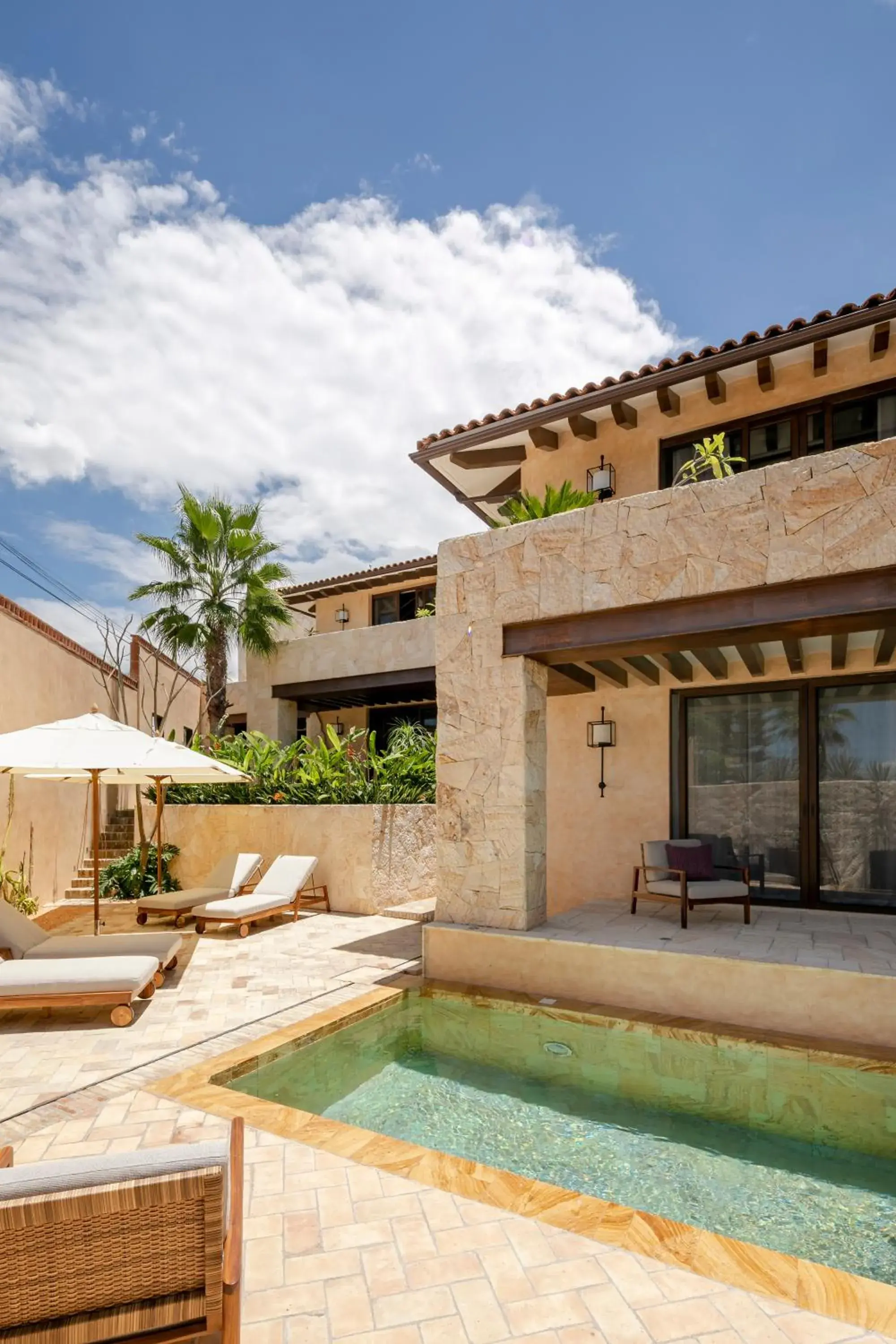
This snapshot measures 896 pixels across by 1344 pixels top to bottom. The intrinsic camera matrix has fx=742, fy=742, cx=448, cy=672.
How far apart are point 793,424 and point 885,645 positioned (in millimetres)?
3441

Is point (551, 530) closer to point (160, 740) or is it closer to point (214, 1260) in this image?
point (160, 740)

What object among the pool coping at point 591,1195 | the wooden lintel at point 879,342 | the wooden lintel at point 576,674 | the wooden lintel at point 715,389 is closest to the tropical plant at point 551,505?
the wooden lintel at point 576,674

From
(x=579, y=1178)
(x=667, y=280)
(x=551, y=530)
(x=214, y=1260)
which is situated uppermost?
(x=667, y=280)

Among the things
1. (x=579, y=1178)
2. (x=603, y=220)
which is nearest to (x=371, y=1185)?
(x=579, y=1178)

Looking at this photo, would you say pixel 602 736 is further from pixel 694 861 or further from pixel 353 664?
pixel 353 664

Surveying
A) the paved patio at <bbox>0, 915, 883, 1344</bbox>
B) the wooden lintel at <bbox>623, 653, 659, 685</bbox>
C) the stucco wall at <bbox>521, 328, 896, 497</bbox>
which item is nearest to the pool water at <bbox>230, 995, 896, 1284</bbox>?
the paved patio at <bbox>0, 915, 883, 1344</bbox>

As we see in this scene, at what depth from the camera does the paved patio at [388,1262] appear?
2.90m

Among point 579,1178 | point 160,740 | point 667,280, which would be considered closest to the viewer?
point 579,1178

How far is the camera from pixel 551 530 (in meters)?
8.11

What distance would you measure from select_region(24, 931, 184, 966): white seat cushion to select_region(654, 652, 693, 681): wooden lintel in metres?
6.31

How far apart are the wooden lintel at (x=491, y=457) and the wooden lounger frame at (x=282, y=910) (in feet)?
23.9

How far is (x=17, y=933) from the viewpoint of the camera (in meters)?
7.59

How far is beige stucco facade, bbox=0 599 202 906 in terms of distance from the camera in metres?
12.1

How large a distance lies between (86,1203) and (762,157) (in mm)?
12674
